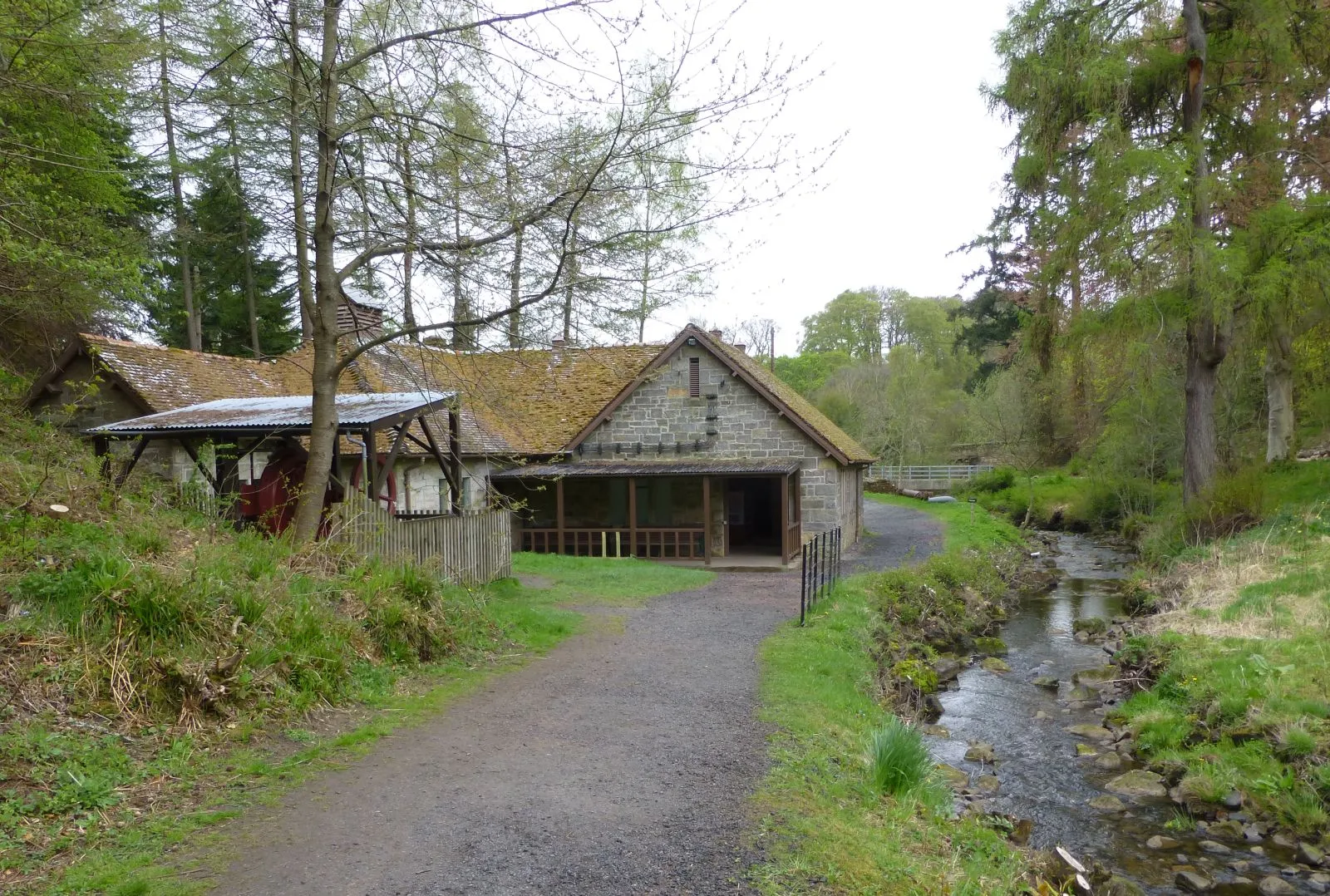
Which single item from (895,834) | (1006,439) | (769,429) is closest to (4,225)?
(895,834)

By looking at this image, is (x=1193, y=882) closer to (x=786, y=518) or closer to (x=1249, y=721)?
(x=1249, y=721)

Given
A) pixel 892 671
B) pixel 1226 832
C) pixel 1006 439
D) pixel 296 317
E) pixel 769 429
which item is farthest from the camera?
pixel 1006 439

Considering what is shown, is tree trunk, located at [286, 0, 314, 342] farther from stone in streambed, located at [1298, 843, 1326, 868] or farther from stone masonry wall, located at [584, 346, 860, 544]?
stone in streambed, located at [1298, 843, 1326, 868]

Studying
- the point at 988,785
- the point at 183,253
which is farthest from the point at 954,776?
the point at 183,253

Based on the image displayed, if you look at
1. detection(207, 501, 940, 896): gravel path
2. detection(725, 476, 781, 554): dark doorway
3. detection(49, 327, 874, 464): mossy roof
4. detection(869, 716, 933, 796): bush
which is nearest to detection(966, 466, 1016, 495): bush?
detection(49, 327, 874, 464): mossy roof

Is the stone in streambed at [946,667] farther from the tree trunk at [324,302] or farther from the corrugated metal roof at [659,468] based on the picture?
the tree trunk at [324,302]

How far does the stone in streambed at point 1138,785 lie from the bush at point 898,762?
3.23 m

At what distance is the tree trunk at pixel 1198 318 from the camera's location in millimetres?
15969

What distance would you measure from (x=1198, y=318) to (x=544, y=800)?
16972 millimetres

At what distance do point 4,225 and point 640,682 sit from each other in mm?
8520

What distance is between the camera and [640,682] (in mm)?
8570

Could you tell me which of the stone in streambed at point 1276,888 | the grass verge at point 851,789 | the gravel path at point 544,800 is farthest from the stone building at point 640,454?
the stone in streambed at point 1276,888

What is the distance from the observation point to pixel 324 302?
918 cm

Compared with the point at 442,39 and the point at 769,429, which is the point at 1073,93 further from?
the point at 442,39
